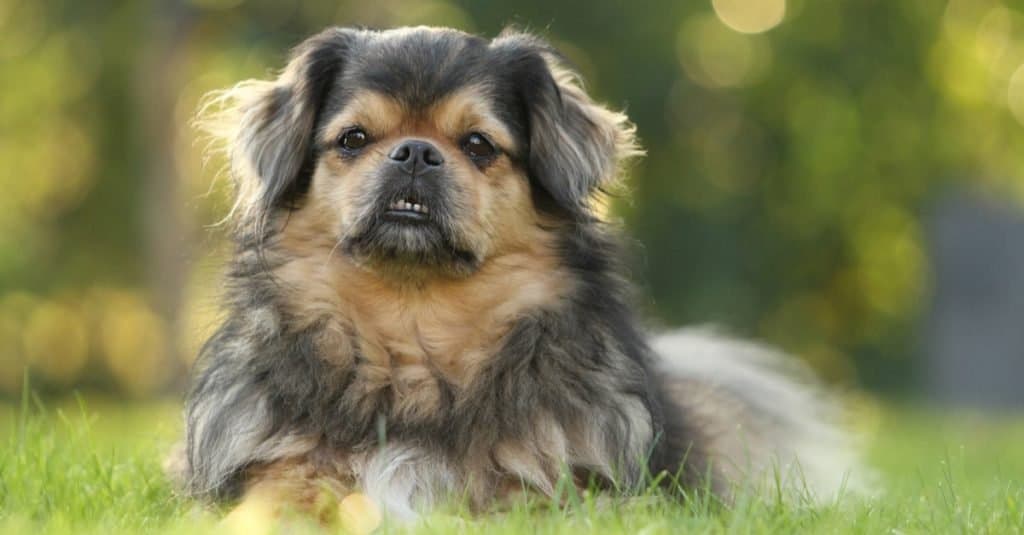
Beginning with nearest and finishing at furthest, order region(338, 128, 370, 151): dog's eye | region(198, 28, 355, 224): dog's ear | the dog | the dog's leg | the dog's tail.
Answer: the dog's leg → the dog → region(338, 128, 370, 151): dog's eye → region(198, 28, 355, 224): dog's ear → the dog's tail

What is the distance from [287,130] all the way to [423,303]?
0.78 meters

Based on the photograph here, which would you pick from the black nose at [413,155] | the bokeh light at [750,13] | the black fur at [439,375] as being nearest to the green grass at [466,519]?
the black fur at [439,375]

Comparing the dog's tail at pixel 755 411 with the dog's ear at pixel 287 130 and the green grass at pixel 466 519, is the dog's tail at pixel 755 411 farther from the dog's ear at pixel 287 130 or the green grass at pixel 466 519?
the dog's ear at pixel 287 130

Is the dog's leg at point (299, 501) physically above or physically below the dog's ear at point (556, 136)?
below

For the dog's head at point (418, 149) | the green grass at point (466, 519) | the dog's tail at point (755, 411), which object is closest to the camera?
the green grass at point (466, 519)

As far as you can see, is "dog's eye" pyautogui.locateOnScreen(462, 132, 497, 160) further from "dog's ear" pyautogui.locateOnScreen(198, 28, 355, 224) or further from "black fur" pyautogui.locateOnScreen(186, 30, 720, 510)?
"dog's ear" pyautogui.locateOnScreen(198, 28, 355, 224)

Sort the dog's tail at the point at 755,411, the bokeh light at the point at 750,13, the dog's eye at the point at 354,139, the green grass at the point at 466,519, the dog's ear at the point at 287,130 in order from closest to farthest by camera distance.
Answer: the green grass at the point at 466,519, the dog's eye at the point at 354,139, the dog's ear at the point at 287,130, the dog's tail at the point at 755,411, the bokeh light at the point at 750,13

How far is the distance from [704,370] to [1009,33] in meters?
12.4

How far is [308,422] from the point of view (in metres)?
4.41

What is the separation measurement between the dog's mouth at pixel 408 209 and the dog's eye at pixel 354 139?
294 mm

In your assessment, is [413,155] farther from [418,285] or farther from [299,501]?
[299,501]

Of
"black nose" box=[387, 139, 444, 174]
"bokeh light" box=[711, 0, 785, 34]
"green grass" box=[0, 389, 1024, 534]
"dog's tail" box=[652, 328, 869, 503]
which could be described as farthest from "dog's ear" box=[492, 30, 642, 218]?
"bokeh light" box=[711, 0, 785, 34]

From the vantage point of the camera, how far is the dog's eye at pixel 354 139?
464 centimetres

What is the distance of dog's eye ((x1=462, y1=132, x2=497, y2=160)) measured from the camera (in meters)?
4.65
